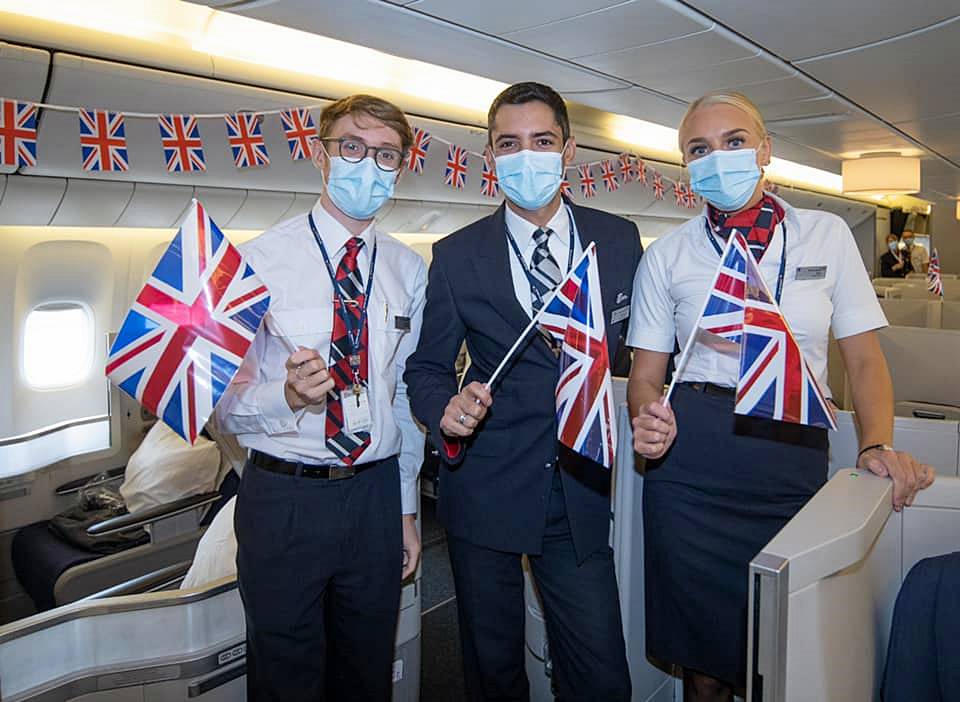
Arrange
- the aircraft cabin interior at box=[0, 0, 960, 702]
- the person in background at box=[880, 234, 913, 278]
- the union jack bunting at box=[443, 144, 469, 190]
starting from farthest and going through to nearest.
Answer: the person in background at box=[880, 234, 913, 278] < the union jack bunting at box=[443, 144, 469, 190] < the aircraft cabin interior at box=[0, 0, 960, 702]

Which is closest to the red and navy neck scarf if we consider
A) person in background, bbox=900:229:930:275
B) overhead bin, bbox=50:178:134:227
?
overhead bin, bbox=50:178:134:227

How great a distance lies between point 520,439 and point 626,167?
556cm

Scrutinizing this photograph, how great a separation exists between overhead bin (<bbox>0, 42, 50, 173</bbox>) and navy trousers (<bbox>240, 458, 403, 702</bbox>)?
2.03 metres

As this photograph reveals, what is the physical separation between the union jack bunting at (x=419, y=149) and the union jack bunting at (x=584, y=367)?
122 inches

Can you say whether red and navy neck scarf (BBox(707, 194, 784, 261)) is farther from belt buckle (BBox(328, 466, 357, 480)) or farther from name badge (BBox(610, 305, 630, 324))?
belt buckle (BBox(328, 466, 357, 480))

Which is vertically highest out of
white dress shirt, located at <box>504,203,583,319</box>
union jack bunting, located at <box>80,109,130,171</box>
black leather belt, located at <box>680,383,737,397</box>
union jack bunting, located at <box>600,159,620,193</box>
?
union jack bunting, located at <box>600,159,620,193</box>

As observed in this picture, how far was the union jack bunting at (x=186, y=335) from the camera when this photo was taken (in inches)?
72.9

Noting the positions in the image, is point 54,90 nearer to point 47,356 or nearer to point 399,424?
point 399,424

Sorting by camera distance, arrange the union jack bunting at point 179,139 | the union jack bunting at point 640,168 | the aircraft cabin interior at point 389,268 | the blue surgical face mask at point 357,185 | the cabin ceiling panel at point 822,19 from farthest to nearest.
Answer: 1. the union jack bunting at point 640,168
2. the union jack bunting at point 179,139
3. the cabin ceiling panel at point 822,19
4. the blue surgical face mask at point 357,185
5. the aircraft cabin interior at point 389,268

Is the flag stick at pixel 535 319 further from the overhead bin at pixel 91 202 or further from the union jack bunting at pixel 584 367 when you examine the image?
the overhead bin at pixel 91 202

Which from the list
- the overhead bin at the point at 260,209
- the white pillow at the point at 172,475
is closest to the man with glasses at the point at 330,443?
the white pillow at the point at 172,475

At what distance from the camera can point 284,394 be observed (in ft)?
6.65

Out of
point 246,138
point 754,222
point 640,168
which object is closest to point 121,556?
point 246,138

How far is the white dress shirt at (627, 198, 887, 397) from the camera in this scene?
2.11 m
